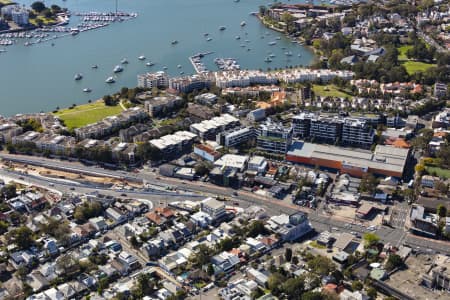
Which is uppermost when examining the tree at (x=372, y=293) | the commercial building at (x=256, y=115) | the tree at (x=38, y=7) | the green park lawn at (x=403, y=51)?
the tree at (x=38, y=7)

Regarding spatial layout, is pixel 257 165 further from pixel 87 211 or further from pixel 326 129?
pixel 87 211

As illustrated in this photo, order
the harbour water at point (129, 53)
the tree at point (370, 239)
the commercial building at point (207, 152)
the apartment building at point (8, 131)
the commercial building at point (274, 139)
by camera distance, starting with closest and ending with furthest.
Answer: the tree at point (370, 239) → the commercial building at point (207, 152) → the commercial building at point (274, 139) → the apartment building at point (8, 131) → the harbour water at point (129, 53)

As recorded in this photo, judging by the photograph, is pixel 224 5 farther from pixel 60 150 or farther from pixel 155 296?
pixel 155 296

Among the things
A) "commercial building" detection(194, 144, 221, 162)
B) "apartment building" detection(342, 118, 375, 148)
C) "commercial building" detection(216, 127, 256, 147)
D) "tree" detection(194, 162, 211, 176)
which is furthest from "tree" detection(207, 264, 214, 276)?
"apartment building" detection(342, 118, 375, 148)

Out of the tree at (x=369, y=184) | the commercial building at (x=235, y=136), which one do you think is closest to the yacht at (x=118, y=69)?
the commercial building at (x=235, y=136)

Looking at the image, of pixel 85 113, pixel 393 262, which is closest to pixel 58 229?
pixel 393 262

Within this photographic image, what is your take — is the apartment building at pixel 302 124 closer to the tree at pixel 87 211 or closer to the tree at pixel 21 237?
the tree at pixel 87 211

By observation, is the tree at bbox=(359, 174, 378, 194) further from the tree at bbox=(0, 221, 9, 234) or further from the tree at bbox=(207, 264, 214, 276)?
the tree at bbox=(0, 221, 9, 234)
